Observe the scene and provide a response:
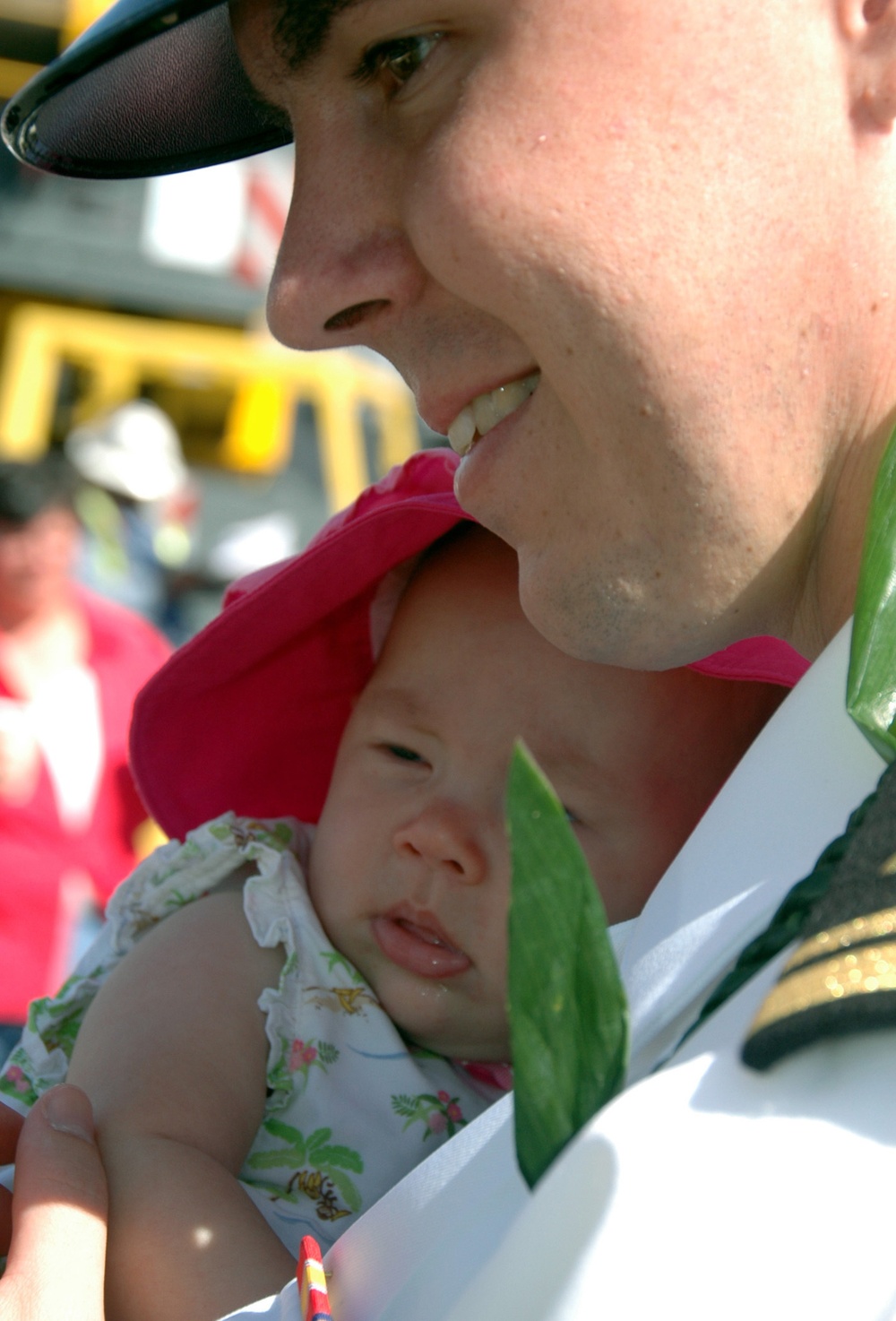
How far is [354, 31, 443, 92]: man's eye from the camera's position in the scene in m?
0.98

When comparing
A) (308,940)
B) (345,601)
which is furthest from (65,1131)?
(345,601)

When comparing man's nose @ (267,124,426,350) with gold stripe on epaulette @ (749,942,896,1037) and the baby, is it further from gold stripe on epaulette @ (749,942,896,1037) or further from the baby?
gold stripe on epaulette @ (749,942,896,1037)

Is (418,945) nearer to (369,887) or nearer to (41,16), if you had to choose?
(369,887)

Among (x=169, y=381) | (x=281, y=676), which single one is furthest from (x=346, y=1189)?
(x=169, y=381)

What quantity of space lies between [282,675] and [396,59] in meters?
0.92

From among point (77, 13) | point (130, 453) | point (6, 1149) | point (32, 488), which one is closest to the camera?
point (6, 1149)

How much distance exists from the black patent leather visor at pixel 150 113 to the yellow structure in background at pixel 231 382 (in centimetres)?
710

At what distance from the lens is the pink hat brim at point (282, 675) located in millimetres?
1610

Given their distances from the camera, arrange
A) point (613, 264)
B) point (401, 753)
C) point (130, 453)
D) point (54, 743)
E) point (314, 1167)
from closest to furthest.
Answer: point (613, 264), point (314, 1167), point (401, 753), point (54, 743), point (130, 453)

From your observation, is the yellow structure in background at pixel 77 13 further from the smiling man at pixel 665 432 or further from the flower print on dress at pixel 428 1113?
the flower print on dress at pixel 428 1113

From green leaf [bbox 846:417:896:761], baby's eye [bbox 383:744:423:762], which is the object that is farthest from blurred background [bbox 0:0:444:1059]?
green leaf [bbox 846:417:896:761]

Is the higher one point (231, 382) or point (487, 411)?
point (487, 411)

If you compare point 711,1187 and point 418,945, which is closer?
point 711,1187

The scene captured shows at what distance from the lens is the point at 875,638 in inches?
29.2
